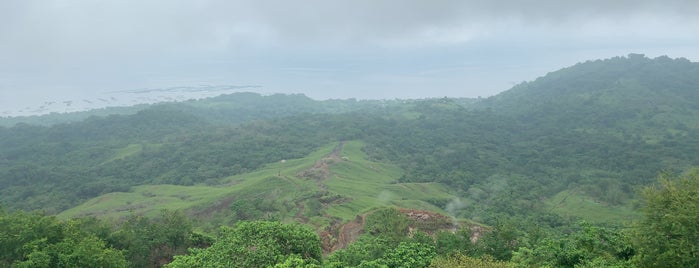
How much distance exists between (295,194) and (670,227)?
80747 mm

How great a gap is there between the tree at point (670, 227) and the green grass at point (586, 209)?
79869mm

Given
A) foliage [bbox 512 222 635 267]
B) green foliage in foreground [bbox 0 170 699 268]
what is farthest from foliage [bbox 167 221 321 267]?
foliage [bbox 512 222 635 267]

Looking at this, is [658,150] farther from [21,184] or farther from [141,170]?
[21,184]

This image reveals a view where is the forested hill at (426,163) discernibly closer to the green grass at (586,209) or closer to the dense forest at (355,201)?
the dense forest at (355,201)

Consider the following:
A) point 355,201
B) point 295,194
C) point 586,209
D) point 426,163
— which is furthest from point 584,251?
point 426,163

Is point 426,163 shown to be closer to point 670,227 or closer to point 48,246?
point 48,246

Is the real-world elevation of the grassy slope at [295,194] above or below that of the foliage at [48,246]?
below

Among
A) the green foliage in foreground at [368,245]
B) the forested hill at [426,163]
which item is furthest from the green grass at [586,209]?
the green foliage in foreground at [368,245]

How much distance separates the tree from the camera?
2270 centimetres

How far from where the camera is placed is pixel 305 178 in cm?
11725

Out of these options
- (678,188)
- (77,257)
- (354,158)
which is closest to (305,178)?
(354,158)

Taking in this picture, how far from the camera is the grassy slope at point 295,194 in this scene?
93000 millimetres

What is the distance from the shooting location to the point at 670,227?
23766 millimetres

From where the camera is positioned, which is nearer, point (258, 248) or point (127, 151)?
point (258, 248)
